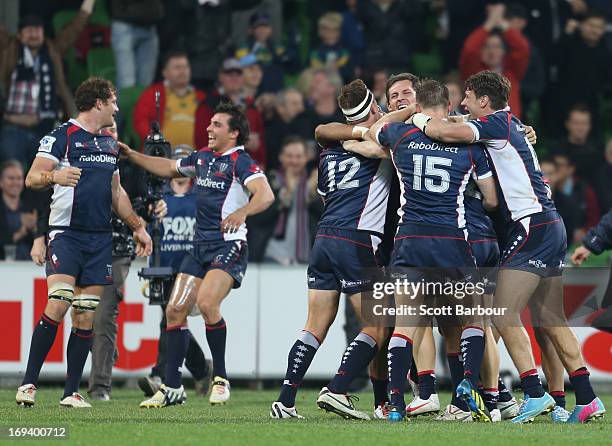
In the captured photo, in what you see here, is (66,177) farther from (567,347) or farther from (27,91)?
(27,91)

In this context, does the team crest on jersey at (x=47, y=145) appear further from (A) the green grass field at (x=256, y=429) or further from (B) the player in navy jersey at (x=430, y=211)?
(B) the player in navy jersey at (x=430, y=211)

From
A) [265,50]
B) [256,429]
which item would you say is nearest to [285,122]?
[265,50]

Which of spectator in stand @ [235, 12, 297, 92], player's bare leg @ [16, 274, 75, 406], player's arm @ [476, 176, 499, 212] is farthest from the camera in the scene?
spectator in stand @ [235, 12, 297, 92]

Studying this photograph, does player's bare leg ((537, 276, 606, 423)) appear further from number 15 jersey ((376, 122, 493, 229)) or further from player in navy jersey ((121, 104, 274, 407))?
player in navy jersey ((121, 104, 274, 407))

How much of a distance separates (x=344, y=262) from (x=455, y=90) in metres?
6.14

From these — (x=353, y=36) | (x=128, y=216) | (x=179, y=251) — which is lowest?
(x=179, y=251)

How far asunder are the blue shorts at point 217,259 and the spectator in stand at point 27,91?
15.4 ft

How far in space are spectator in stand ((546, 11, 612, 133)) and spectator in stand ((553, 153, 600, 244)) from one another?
6.27 ft

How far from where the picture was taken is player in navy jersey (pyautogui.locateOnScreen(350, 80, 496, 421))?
1002cm

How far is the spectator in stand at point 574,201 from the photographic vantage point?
16203mm

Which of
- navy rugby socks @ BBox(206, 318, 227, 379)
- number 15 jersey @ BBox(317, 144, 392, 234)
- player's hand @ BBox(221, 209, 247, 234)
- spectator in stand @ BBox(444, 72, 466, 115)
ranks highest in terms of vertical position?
spectator in stand @ BBox(444, 72, 466, 115)

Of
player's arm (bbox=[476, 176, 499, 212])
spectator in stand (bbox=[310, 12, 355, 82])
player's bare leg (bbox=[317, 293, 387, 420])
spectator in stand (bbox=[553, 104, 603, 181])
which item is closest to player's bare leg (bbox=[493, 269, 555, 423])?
player's arm (bbox=[476, 176, 499, 212])

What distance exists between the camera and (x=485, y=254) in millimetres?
10492

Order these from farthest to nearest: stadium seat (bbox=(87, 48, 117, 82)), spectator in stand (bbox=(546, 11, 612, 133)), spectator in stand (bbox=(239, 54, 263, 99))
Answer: spectator in stand (bbox=(546, 11, 612, 133))
stadium seat (bbox=(87, 48, 117, 82))
spectator in stand (bbox=(239, 54, 263, 99))
